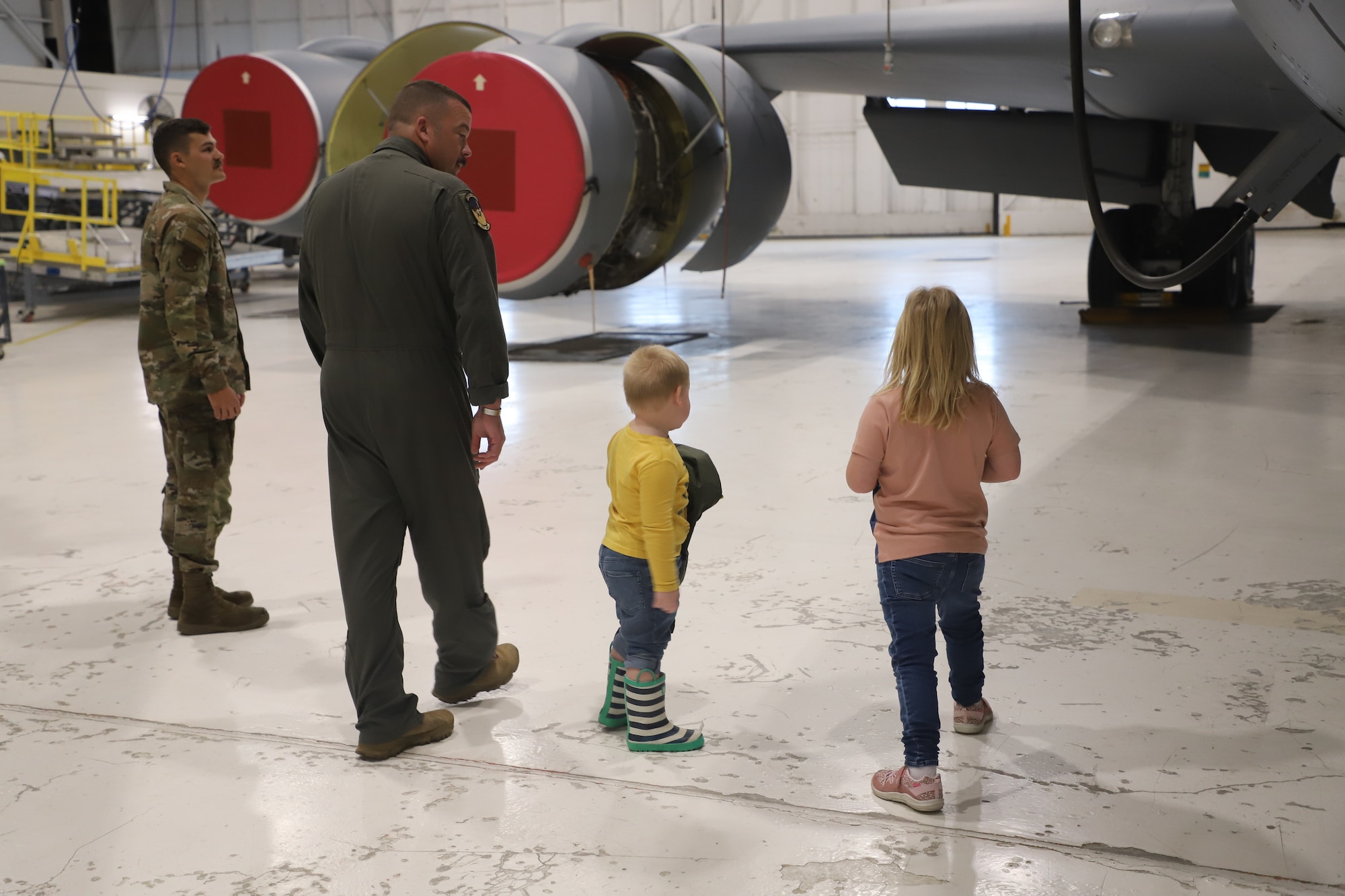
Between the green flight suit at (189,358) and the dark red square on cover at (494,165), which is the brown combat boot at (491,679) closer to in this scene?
the green flight suit at (189,358)

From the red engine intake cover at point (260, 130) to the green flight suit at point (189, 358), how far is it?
8024 mm

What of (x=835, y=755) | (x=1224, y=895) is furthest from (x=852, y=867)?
(x=1224, y=895)

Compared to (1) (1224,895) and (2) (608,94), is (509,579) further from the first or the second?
(2) (608,94)

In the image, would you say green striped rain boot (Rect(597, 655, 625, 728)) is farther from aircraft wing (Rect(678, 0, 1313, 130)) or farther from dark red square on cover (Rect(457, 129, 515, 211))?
dark red square on cover (Rect(457, 129, 515, 211))

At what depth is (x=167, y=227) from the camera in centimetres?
371

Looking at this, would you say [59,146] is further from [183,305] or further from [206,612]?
[206,612]

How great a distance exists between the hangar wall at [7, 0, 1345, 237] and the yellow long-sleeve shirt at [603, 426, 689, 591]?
83.1ft

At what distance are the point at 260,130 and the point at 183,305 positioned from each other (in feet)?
28.5

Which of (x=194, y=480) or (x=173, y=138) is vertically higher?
(x=173, y=138)

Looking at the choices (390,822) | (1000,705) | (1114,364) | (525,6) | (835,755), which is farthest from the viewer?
(525,6)

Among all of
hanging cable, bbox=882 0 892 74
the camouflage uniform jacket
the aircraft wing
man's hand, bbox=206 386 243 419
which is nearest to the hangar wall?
the aircraft wing

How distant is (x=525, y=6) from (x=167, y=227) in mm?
27812

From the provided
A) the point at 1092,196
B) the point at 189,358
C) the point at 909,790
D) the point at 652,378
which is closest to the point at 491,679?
the point at 652,378

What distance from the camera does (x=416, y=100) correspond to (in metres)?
3.00
